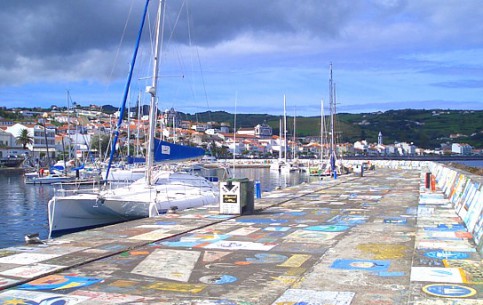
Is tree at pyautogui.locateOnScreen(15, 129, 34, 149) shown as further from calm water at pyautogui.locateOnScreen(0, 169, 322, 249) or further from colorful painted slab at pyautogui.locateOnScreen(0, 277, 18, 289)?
colorful painted slab at pyautogui.locateOnScreen(0, 277, 18, 289)

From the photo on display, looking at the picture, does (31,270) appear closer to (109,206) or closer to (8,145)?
(109,206)

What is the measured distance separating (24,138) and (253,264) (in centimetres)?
14347

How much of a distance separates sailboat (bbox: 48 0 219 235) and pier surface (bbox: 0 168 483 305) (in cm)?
603

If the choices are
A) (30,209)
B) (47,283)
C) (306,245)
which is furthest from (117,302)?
(30,209)

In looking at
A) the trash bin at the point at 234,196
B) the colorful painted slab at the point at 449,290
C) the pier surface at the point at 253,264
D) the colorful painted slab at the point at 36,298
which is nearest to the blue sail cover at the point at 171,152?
the trash bin at the point at 234,196

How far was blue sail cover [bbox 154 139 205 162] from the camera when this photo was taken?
1133 inches

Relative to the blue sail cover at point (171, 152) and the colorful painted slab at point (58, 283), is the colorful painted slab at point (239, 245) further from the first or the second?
the blue sail cover at point (171, 152)

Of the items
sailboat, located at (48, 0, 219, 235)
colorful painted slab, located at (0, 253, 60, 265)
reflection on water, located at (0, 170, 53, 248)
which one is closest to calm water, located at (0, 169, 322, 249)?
reflection on water, located at (0, 170, 53, 248)

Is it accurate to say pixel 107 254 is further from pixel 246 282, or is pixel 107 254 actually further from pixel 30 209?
pixel 30 209

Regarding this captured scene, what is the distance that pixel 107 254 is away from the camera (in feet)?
40.3

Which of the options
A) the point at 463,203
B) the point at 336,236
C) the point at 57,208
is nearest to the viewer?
the point at 336,236

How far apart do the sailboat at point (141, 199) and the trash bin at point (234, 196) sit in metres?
2.31

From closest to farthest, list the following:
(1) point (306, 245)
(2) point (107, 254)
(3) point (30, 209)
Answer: (2) point (107, 254) → (1) point (306, 245) → (3) point (30, 209)

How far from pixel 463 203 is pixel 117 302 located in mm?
14301
